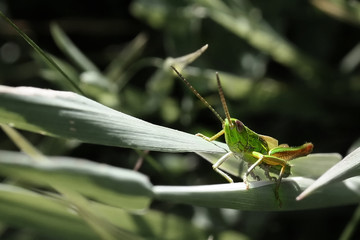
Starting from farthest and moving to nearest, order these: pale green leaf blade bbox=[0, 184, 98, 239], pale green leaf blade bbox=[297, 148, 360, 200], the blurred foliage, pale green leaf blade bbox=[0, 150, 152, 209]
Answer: the blurred foliage
pale green leaf blade bbox=[0, 184, 98, 239]
pale green leaf blade bbox=[297, 148, 360, 200]
pale green leaf blade bbox=[0, 150, 152, 209]

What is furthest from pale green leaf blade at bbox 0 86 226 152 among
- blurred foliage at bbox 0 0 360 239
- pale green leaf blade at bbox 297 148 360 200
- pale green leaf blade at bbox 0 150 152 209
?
blurred foliage at bbox 0 0 360 239

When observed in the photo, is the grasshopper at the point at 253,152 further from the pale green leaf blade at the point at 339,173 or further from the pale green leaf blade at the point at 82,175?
the pale green leaf blade at the point at 82,175

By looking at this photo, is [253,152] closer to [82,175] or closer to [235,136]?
[235,136]

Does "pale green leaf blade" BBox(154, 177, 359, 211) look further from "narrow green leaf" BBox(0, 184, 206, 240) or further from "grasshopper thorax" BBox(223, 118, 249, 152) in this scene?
"narrow green leaf" BBox(0, 184, 206, 240)

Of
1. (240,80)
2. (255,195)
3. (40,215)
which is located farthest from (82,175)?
(240,80)

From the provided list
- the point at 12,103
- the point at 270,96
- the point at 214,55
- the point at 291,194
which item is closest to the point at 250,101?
the point at 270,96

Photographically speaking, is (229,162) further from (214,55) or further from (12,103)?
(214,55)
